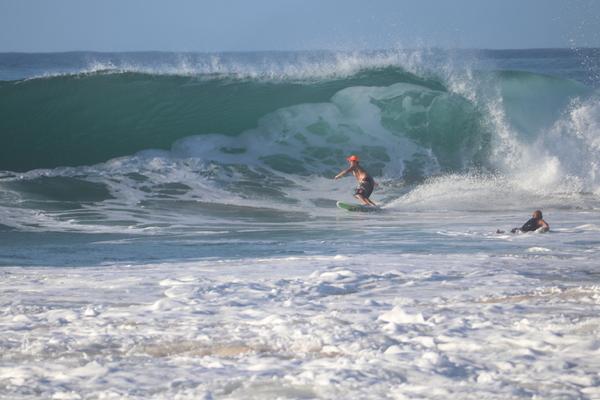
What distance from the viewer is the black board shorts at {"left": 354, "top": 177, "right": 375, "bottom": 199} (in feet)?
47.5

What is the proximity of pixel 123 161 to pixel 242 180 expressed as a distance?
2.67 meters

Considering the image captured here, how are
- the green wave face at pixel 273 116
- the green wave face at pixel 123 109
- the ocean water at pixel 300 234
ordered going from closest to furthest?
1. the ocean water at pixel 300 234
2. the green wave face at pixel 123 109
3. the green wave face at pixel 273 116

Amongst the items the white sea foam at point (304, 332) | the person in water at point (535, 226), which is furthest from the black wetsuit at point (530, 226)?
the white sea foam at point (304, 332)

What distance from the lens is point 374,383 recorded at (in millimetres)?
4418

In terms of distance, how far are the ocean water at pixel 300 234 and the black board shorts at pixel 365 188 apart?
0.46 metres

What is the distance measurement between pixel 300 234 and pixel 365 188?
3.66m

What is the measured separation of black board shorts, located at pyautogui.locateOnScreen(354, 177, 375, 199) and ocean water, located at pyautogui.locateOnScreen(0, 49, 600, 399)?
0.46 metres

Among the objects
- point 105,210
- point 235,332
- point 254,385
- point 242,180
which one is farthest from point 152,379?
point 242,180

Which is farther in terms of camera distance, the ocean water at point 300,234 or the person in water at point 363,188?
the person in water at point 363,188

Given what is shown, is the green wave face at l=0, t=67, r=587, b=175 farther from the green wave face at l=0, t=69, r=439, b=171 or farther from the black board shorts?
the black board shorts

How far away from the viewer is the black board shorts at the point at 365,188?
570 inches

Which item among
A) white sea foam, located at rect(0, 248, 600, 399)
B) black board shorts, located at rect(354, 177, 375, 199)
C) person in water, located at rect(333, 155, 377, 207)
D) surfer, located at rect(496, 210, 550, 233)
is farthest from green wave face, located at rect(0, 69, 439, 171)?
white sea foam, located at rect(0, 248, 600, 399)

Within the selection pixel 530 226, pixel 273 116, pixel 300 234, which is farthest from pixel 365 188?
pixel 273 116

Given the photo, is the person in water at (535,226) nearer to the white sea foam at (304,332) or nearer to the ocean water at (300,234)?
the ocean water at (300,234)
